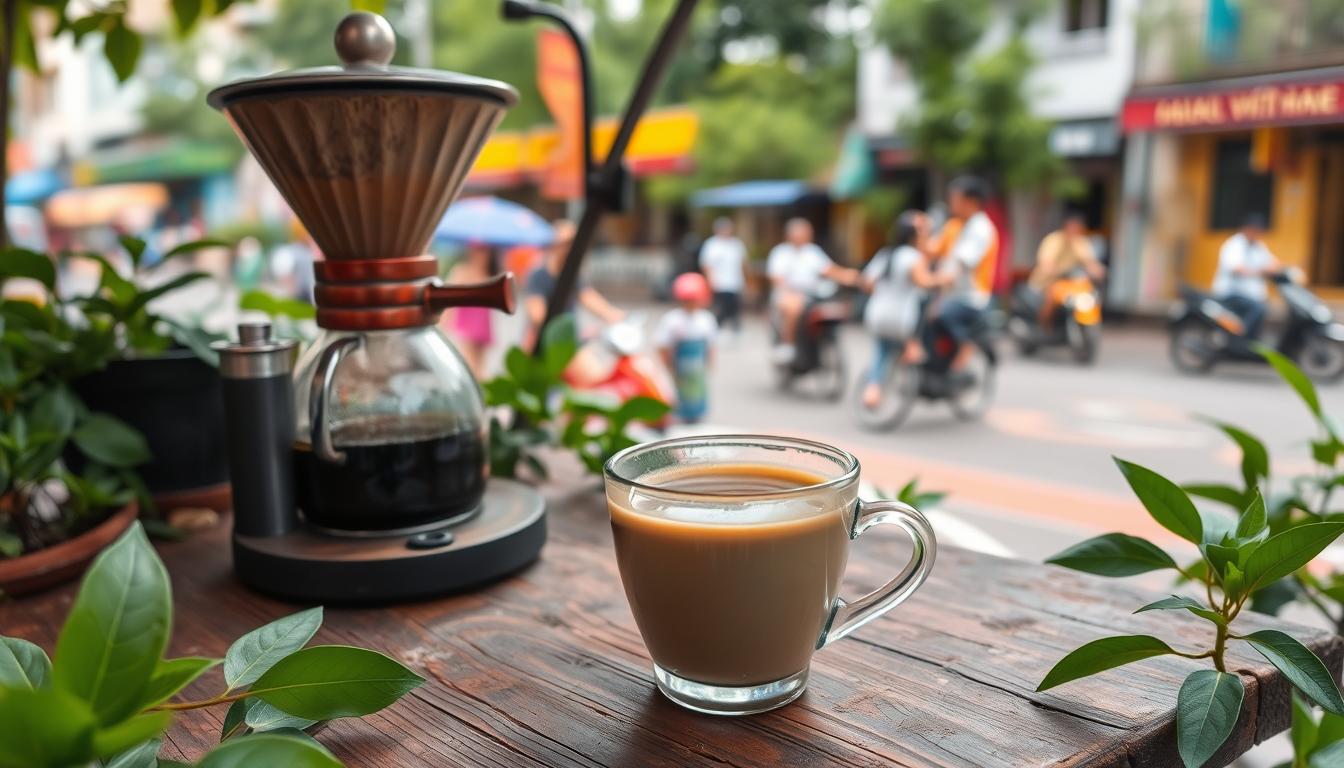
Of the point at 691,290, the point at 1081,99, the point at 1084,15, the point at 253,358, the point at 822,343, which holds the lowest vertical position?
the point at 822,343

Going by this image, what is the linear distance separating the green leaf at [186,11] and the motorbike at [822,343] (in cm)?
561

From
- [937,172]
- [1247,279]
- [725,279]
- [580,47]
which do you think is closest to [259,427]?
[580,47]

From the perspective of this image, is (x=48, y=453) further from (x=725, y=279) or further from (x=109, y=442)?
(x=725, y=279)

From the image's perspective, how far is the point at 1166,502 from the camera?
67 centimetres

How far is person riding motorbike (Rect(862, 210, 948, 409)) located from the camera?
5742 mm

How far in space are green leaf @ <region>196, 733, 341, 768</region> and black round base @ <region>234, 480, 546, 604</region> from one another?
1.35 feet

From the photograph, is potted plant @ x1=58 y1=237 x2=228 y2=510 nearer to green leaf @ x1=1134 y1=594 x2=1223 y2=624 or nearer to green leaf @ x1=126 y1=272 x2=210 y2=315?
green leaf @ x1=126 y1=272 x2=210 y2=315

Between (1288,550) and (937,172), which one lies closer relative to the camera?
(1288,550)

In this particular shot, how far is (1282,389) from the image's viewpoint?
6.67 metres

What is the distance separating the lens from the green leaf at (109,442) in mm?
963

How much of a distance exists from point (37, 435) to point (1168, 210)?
11858mm

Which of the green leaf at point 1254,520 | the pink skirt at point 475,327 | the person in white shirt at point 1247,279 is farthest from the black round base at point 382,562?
the person in white shirt at point 1247,279

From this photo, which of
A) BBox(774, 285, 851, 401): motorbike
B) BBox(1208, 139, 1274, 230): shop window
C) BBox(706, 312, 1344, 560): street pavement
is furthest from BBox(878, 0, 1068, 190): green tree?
BBox(774, 285, 851, 401): motorbike

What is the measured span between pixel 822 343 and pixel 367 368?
238 inches
